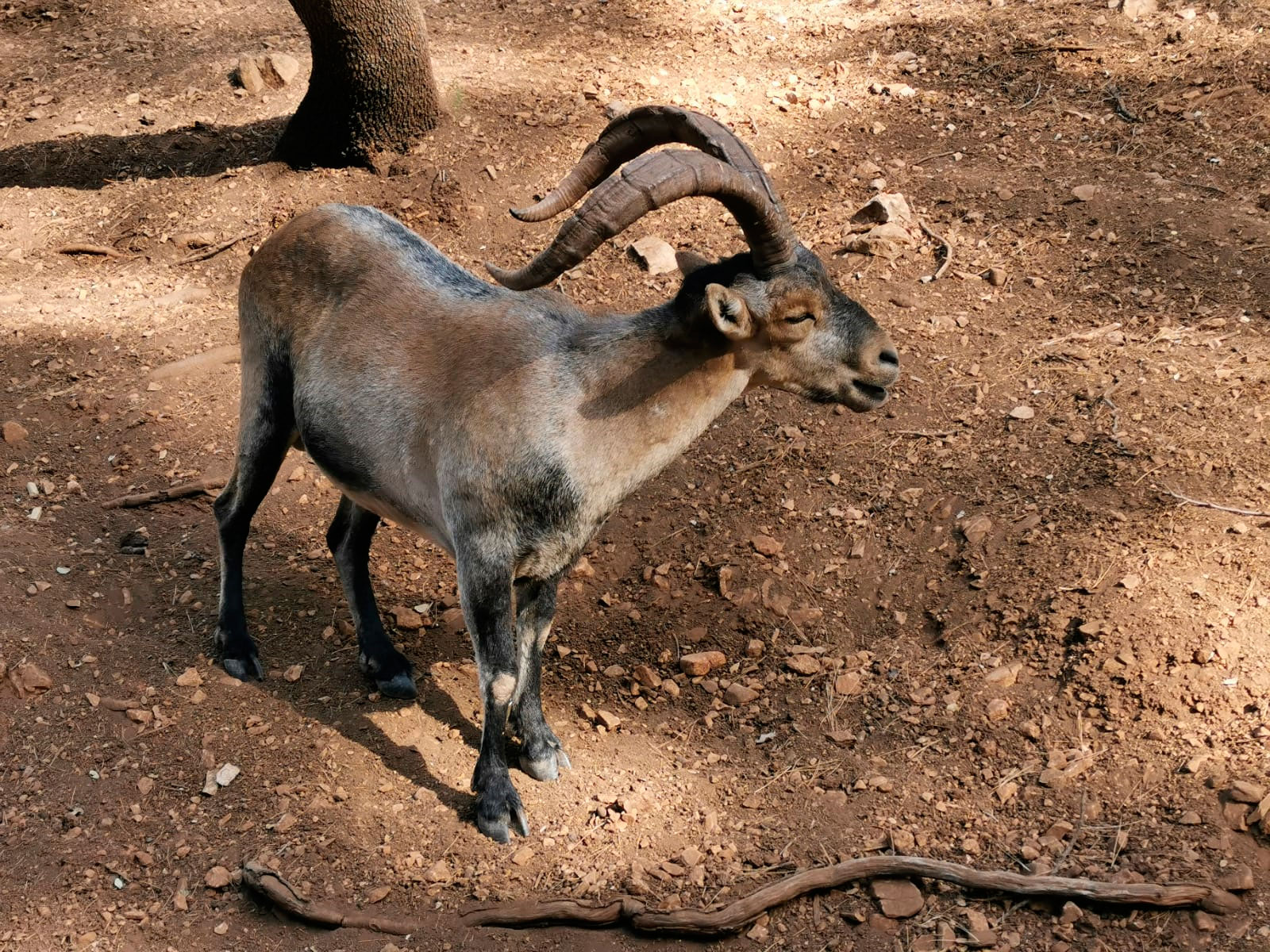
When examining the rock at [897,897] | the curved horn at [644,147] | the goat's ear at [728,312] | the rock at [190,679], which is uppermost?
the curved horn at [644,147]

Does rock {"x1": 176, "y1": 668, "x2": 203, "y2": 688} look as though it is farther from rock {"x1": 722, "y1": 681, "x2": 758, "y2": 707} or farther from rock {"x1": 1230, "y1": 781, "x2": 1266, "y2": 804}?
rock {"x1": 1230, "y1": 781, "x2": 1266, "y2": 804}

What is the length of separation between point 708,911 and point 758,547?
2415 millimetres

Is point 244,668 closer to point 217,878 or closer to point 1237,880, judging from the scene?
point 217,878

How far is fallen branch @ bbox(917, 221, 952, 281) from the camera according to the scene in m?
8.38

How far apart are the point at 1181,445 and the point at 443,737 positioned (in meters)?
4.21

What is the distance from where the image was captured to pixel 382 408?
550 centimetres

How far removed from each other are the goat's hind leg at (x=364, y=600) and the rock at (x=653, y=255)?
316cm

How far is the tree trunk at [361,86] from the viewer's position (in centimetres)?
892

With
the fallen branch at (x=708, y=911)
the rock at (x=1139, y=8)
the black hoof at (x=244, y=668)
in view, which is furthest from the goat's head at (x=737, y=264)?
the rock at (x=1139, y=8)

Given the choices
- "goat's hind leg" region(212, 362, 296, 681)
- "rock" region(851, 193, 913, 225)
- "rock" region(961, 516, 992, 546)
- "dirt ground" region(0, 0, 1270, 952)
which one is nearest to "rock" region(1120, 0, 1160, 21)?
"dirt ground" region(0, 0, 1270, 952)

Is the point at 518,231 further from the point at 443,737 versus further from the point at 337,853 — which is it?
the point at 337,853

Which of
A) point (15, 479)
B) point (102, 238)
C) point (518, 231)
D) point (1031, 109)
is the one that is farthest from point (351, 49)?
point (1031, 109)

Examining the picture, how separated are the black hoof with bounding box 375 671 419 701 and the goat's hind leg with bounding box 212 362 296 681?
0.63 m

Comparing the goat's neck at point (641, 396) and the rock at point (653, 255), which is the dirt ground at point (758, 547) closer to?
the rock at point (653, 255)
